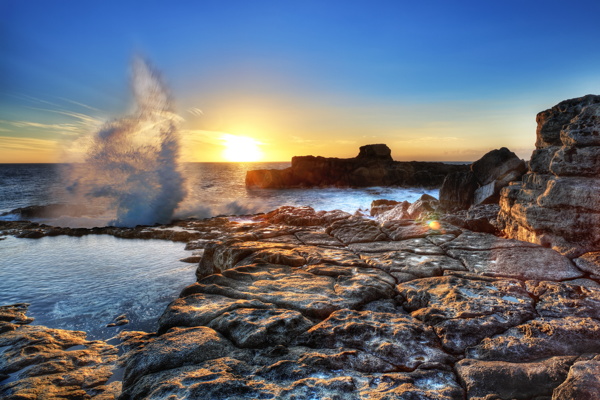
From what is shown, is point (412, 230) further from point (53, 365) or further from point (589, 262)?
point (53, 365)

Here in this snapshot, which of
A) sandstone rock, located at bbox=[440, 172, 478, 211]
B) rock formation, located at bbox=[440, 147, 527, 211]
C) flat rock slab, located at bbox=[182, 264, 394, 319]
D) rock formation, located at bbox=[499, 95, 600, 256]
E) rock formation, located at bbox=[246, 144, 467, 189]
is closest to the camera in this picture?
flat rock slab, located at bbox=[182, 264, 394, 319]

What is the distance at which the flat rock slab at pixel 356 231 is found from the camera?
214 inches

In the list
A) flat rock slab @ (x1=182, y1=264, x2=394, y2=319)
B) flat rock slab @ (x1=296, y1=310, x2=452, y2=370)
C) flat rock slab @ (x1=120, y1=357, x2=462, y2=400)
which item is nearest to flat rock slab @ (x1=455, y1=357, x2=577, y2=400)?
flat rock slab @ (x1=120, y1=357, x2=462, y2=400)

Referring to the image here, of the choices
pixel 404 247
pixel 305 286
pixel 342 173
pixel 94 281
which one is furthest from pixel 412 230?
pixel 342 173

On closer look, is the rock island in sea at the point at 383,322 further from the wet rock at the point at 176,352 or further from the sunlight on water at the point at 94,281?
the sunlight on water at the point at 94,281

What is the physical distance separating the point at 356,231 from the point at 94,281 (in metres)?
5.13

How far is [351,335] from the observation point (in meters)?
2.47

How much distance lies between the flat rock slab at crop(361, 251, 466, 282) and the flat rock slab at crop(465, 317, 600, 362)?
4.29 ft

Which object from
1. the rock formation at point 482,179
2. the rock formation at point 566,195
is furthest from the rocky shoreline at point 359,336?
the rock formation at point 482,179

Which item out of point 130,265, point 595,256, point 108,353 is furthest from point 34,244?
point 595,256

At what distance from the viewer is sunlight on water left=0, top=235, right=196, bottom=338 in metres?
4.52

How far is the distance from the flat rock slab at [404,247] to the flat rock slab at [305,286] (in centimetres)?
95

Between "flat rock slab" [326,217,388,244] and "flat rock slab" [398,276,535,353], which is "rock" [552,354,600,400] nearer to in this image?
"flat rock slab" [398,276,535,353]

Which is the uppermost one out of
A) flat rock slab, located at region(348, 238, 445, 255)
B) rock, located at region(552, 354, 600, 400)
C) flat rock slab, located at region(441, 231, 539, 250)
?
flat rock slab, located at region(441, 231, 539, 250)
